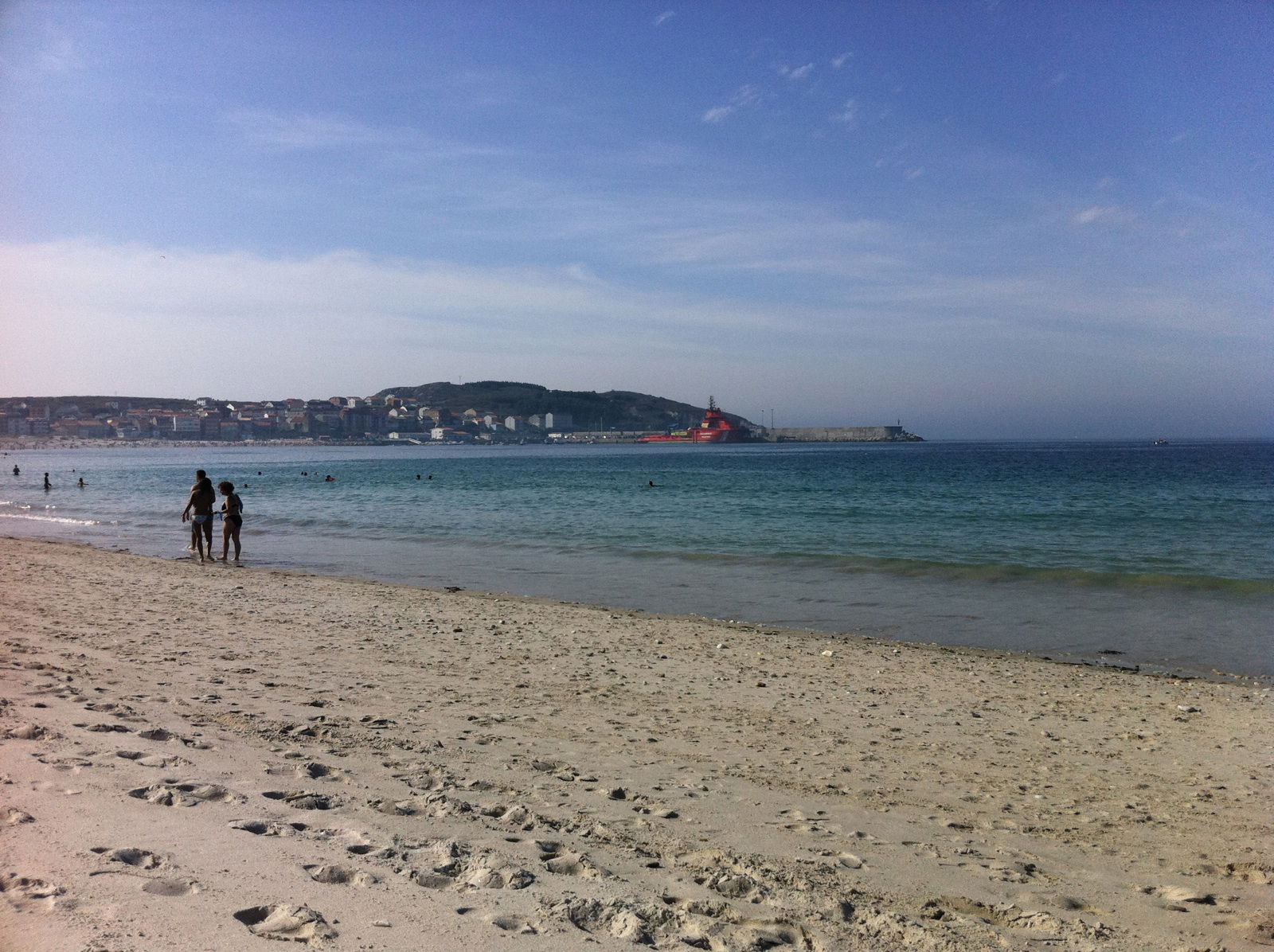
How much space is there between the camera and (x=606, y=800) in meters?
4.88

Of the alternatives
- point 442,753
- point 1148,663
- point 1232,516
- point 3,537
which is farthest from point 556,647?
point 1232,516

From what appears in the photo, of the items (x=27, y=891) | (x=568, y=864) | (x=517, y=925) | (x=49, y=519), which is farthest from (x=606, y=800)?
(x=49, y=519)

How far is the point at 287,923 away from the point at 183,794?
1555mm

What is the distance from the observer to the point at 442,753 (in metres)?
5.58

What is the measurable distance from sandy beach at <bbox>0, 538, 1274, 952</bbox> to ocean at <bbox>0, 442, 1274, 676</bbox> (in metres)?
3.50

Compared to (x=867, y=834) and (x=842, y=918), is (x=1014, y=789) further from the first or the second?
(x=842, y=918)

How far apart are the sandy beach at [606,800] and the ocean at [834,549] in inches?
138

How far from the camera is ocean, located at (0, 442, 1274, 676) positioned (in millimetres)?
13023

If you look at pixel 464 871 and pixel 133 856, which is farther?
pixel 464 871

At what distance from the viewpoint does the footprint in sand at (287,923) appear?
2906 millimetres

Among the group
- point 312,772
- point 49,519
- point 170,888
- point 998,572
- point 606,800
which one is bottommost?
point 49,519

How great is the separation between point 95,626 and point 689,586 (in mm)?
9544

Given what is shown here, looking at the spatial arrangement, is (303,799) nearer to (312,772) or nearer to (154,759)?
(312,772)

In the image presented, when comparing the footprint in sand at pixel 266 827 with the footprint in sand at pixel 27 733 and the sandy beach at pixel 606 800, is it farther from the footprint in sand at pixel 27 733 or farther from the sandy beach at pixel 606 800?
the footprint in sand at pixel 27 733
